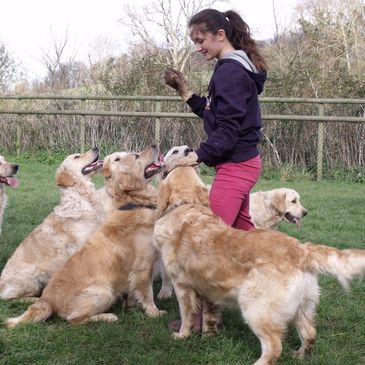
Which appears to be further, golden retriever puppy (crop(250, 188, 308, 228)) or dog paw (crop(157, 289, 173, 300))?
golden retriever puppy (crop(250, 188, 308, 228))

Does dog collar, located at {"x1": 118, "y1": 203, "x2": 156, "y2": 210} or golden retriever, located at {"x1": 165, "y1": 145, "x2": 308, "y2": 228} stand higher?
dog collar, located at {"x1": 118, "y1": 203, "x2": 156, "y2": 210}

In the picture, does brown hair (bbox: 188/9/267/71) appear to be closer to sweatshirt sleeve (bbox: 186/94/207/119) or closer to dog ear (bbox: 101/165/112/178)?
sweatshirt sleeve (bbox: 186/94/207/119)

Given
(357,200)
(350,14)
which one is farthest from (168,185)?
(350,14)

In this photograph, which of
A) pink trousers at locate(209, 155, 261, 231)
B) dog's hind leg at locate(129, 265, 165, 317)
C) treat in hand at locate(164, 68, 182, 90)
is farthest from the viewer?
treat in hand at locate(164, 68, 182, 90)

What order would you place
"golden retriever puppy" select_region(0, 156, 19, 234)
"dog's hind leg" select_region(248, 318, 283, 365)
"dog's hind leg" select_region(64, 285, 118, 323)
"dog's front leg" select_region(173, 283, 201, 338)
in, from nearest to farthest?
"dog's hind leg" select_region(248, 318, 283, 365) → "dog's front leg" select_region(173, 283, 201, 338) → "dog's hind leg" select_region(64, 285, 118, 323) → "golden retriever puppy" select_region(0, 156, 19, 234)

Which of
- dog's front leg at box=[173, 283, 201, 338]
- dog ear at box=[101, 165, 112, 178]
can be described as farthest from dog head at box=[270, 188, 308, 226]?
dog's front leg at box=[173, 283, 201, 338]

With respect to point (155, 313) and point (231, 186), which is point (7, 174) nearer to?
point (155, 313)

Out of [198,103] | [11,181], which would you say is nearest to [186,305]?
[198,103]

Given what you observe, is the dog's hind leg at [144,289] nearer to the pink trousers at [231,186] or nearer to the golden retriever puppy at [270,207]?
the pink trousers at [231,186]

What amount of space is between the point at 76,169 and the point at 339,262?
3.31 meters

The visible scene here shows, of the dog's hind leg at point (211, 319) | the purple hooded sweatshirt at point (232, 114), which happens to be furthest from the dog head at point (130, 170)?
the dog's hind leg at point (211, 319)

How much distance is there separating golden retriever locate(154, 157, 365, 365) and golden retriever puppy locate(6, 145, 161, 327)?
51cm

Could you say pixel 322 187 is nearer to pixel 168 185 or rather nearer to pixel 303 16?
pixel 168 185

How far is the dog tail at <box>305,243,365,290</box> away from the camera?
305 cm
